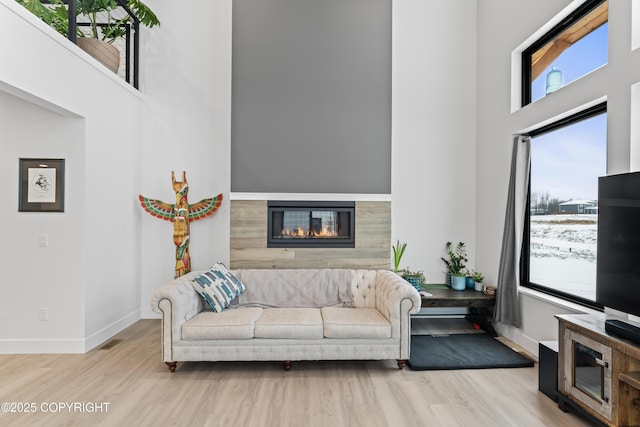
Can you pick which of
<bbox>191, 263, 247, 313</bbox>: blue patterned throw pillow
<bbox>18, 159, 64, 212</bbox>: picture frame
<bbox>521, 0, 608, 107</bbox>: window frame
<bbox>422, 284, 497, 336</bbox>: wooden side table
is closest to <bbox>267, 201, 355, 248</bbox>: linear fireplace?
<bbox>191, 263, 247, 313</bbox>: blue patterned throw pillow

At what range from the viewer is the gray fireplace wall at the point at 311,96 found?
14.8 feet

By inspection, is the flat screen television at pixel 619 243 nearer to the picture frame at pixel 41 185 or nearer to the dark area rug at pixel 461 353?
the dark area rug at pixel 461 353

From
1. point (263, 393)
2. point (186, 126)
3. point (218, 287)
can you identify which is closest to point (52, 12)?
point (186, 126)

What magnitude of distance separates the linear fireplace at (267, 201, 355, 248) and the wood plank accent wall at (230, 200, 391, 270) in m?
0.07

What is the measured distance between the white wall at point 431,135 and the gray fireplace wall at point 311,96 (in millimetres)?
237

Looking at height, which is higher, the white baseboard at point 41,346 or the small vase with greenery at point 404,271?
the small vase with greenery at point 404,271

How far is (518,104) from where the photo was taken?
396 cm

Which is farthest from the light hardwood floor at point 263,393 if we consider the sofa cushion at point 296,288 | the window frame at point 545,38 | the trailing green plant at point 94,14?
the trailing green plant at point 94,14

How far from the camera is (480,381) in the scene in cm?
296

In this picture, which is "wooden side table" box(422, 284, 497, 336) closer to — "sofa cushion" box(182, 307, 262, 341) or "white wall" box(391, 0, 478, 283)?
"white wall" box(391, 0, 478, 283)

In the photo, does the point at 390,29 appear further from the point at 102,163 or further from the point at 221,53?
the point at 102,163

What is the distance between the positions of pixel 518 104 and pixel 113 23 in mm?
4756

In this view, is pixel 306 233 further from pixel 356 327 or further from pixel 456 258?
pixel 456 258

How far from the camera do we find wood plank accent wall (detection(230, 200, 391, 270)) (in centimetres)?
446
